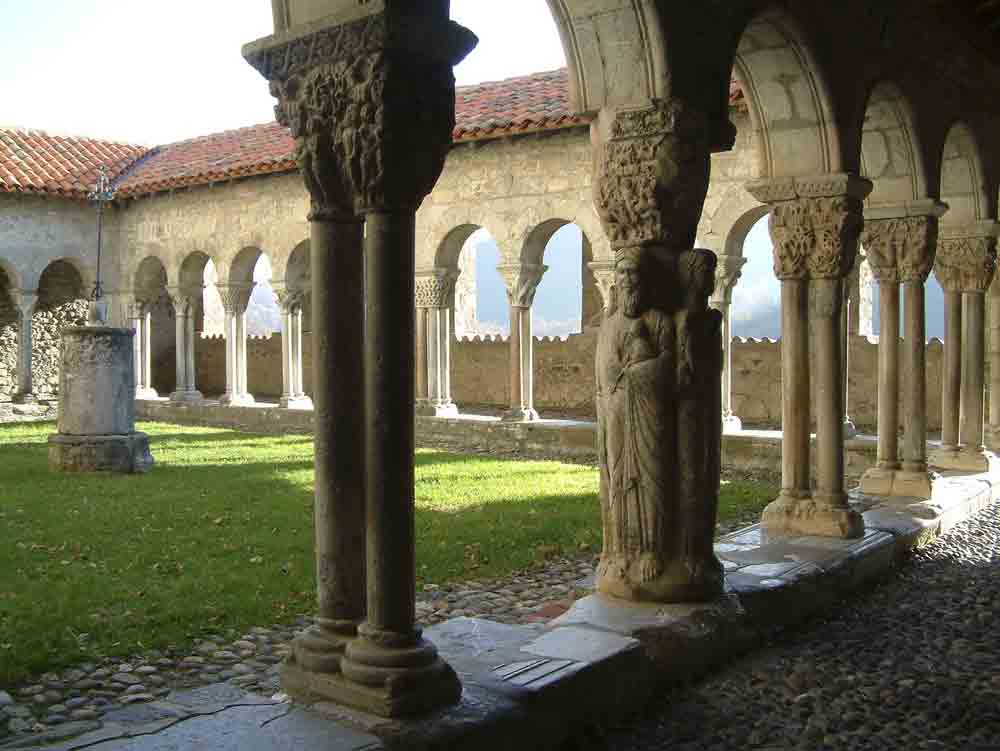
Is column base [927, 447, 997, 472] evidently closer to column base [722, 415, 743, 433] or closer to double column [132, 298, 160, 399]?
column base [722, 415, 743, 433]

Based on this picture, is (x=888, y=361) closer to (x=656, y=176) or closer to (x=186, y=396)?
(x=656, y=176)

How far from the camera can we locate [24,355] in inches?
706

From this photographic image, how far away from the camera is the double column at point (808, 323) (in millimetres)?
6391

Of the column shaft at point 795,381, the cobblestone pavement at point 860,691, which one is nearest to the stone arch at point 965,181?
the column shaft at point 795,381

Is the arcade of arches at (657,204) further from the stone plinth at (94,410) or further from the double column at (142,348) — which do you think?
the double column at (142,348)

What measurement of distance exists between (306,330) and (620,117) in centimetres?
1903

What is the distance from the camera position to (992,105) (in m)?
9.43

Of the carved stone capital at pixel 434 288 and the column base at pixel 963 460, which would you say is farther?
the carved stone capital at pixel 434 288

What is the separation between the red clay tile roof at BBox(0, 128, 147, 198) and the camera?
704 inches

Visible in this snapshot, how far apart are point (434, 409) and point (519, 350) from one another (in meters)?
1.76

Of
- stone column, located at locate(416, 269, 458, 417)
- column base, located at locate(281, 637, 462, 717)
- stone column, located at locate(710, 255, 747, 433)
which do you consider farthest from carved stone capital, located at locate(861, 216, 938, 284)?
stone column, located at locate(416, 269, 458, 417)

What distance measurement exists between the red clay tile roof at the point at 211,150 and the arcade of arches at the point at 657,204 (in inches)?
19.3

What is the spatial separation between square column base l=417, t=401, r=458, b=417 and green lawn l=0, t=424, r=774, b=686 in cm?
265

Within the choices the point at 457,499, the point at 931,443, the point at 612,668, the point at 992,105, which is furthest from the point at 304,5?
the point at 931,443
